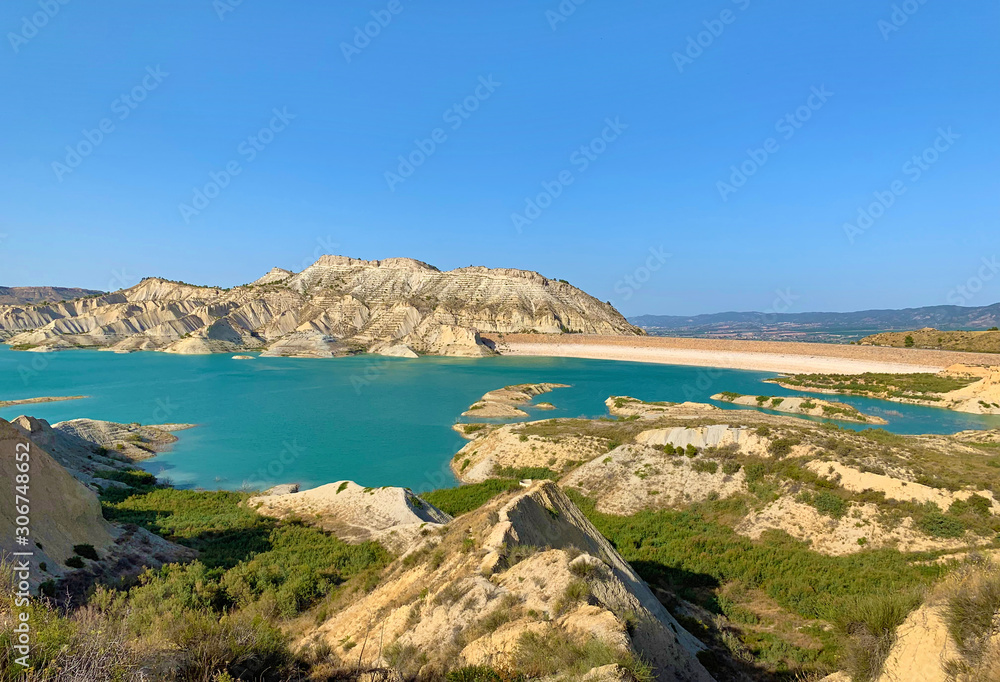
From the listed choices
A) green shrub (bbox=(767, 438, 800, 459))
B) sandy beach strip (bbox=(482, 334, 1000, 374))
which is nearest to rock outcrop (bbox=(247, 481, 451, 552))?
green shrub (bbox=(767, 438, 800, 459))

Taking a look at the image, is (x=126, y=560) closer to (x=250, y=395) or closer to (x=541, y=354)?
(x=250, y=395)

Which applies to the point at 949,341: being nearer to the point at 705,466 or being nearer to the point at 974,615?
the point at 705,466

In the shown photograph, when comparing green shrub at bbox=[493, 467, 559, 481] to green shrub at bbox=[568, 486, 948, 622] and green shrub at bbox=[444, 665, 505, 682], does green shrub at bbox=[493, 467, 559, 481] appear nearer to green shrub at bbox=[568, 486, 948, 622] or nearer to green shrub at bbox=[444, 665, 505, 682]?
green shrub at bbox=[568, 486, 948, 622]

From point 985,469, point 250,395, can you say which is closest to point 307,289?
point 250,395

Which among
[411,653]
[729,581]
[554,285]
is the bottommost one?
[729,581]

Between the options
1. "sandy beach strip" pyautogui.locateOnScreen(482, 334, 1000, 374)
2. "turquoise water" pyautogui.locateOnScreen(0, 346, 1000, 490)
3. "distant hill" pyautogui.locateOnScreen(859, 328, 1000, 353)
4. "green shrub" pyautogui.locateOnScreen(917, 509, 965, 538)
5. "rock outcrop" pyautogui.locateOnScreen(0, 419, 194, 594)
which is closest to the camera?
"rock outcrop" pyautogui.locateOnScreen(0, 419, 194, 594)

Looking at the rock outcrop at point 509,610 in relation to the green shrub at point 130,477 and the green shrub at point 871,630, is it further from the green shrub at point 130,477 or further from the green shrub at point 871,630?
the green shrub at point 130,477

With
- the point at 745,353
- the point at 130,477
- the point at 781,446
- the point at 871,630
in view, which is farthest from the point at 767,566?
the point at 745,353

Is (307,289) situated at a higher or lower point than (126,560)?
higher
